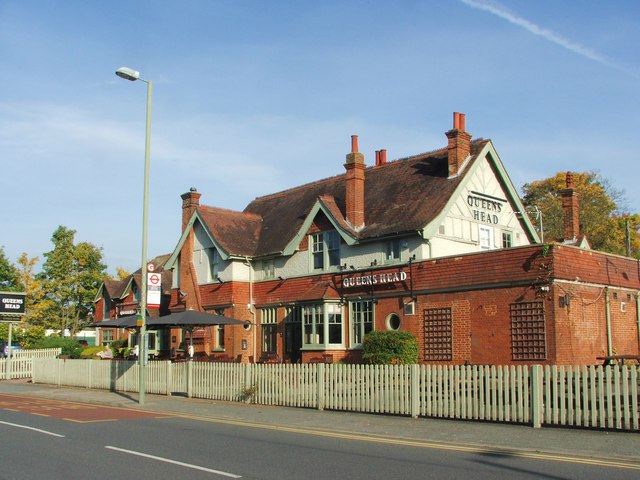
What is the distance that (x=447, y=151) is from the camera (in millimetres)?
28766

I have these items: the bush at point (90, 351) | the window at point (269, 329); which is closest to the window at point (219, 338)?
the window at point (269, 329)

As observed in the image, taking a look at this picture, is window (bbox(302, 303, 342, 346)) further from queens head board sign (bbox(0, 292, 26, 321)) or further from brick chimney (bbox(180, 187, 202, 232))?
queens head board sign (bbox(0, 292, 26, 321))

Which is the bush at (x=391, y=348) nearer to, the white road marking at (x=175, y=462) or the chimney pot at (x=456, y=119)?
the chimney pot at (x=456, y=119)

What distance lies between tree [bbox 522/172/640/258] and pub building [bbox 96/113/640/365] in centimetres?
1888

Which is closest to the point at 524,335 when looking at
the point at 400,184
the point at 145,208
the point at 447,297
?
the point at 447,297

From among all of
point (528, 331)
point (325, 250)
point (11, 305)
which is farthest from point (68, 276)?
point (528, 331)

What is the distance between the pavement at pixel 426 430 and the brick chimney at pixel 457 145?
44.6 feet

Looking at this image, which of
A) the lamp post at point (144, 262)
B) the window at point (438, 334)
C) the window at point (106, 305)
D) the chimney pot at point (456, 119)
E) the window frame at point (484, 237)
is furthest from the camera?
the window at point (106, 305)

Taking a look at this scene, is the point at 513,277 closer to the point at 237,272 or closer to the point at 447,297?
the point at 447,297

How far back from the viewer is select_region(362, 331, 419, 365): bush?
23.8 m

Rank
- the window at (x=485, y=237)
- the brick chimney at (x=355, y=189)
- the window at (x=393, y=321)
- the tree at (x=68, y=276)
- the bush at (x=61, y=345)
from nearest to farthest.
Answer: the window at (x=393, y=321) < the window at (x=485, y=237) < the brick chimney at (x=355, y=189) < the bush at (x=61, y=345) < the tree at (x=68, y=276)

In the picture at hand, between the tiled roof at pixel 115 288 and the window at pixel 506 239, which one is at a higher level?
the window at pixel 506 239

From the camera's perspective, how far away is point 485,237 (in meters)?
29.1

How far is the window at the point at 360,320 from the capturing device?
88.6 ft
